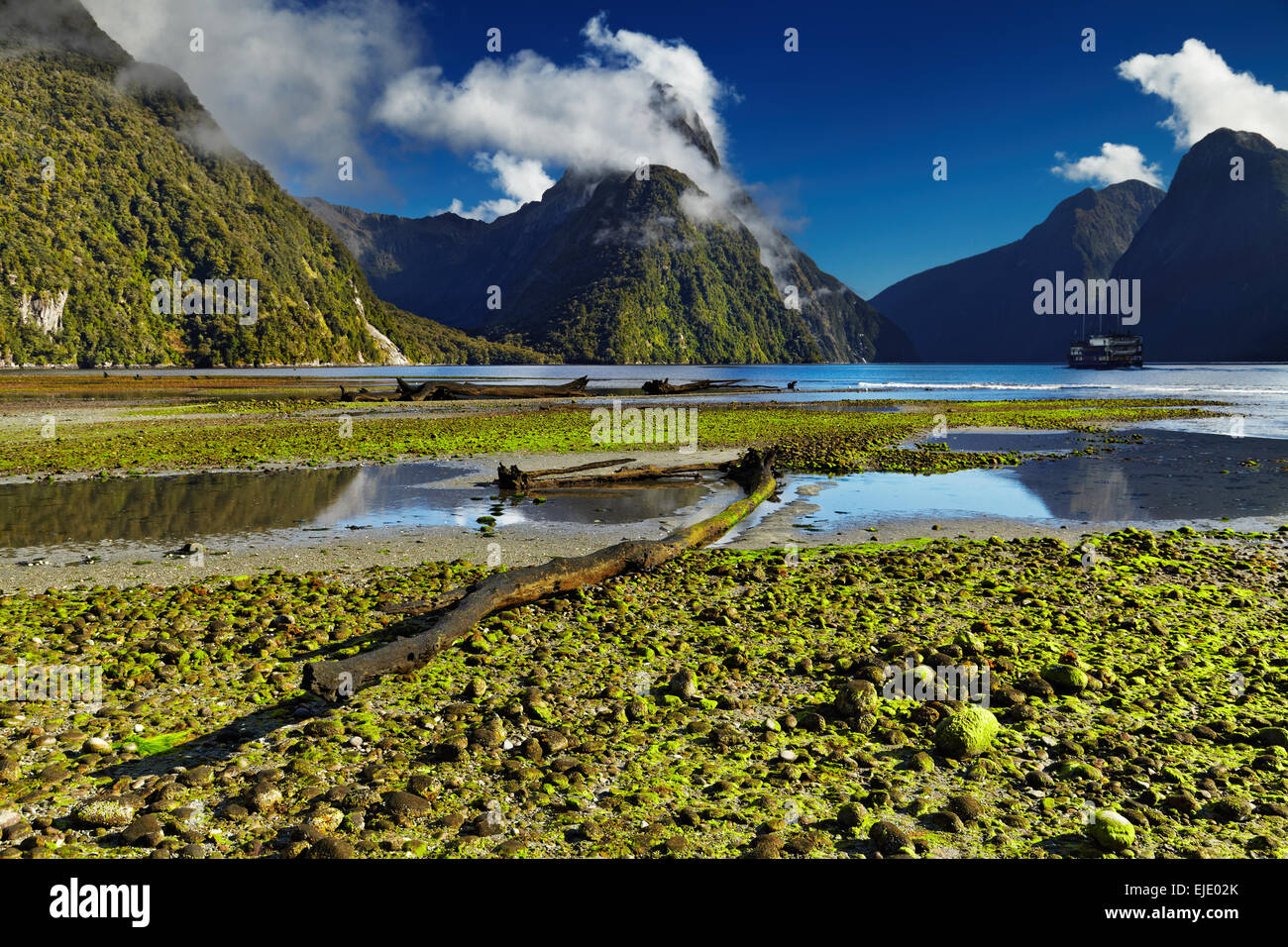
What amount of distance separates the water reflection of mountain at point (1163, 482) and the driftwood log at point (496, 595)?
1089cm

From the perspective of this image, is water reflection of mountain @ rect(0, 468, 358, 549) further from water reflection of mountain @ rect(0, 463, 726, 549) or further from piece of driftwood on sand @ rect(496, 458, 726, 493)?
piece of driftwood on sand @ rect(496, 458, 726, 493)

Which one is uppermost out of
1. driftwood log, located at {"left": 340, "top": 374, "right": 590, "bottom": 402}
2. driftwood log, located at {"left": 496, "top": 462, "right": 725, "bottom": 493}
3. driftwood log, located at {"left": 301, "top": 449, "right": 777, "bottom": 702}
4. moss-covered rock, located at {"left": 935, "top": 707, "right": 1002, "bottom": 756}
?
driftwood log, located at {"left": 340, "top": 374, "right": 590, "bottom": 402}

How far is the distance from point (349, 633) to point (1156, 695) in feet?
30.6

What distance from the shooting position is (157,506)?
1869 centimetres

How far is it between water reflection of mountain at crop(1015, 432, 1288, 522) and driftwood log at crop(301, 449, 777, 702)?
10893 millimetres

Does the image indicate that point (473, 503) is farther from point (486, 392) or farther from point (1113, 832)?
point (486, 392)

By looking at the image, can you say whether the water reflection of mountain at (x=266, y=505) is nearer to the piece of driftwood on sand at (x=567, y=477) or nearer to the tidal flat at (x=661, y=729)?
the piece of driftwood on sand at (x=567, y=477)

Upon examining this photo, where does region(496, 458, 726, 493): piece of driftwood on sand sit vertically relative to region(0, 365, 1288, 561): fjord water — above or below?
Result: above

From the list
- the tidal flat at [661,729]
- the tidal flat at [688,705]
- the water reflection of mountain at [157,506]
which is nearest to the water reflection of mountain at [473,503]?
the water reflection of mountain at [157,506]

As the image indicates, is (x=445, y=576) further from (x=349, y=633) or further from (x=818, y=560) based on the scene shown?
(x=818, y=560)

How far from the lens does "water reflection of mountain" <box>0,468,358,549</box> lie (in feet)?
51.4

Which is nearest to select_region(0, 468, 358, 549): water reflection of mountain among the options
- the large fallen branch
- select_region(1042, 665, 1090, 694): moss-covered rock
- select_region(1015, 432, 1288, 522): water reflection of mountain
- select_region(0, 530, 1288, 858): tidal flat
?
select_region(0, 530, 1288, 858): tidal flat

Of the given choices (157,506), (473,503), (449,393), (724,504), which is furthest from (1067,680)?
(449,393)

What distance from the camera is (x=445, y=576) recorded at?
39.9 ft
